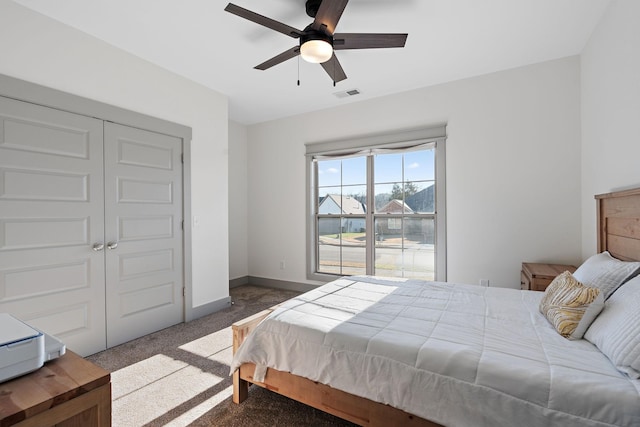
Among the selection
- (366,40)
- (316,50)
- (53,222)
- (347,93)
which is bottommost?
(53,222)

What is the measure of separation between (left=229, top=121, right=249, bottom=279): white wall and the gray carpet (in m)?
1.87

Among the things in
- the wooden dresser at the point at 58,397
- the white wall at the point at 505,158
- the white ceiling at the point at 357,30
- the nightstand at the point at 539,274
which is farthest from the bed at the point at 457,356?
the white ceiling at the point at 357,30

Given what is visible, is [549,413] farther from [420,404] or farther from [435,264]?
[435,264]

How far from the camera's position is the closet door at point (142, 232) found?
9.16ft

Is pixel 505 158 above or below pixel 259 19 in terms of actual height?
below

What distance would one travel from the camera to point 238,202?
5078mm

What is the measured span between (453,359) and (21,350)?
1.50m

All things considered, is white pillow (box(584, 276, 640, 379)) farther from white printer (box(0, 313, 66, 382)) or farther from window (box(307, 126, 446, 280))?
window (box(307, 126, 446, 280))

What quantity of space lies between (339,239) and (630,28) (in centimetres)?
350

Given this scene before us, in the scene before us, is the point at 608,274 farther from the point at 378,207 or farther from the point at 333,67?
the point at 378,207

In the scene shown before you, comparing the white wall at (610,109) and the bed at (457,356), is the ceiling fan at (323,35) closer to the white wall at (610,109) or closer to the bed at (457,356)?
the white wall at (610,109)

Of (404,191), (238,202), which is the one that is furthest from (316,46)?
Answer: (238,202)

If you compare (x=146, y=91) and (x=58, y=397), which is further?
(x=146, y=91)

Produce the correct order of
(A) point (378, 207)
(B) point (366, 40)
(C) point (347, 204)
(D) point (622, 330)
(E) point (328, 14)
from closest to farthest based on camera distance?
(D) point (622, 330)
(E) point (328, 14)
(B) point (366, 40)
(A) point (378, 207)
(C) point (347, 204)
